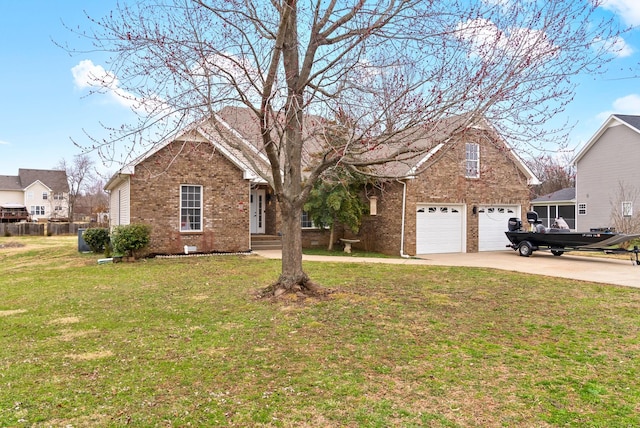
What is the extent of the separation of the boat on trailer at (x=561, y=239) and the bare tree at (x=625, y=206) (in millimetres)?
7231

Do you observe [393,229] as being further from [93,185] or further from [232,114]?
[93,185]

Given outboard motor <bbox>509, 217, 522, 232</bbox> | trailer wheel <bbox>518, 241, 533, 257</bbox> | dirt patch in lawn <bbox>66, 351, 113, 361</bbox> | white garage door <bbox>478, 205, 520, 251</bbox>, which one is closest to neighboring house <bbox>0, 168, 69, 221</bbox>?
white garage door <bbox>478, 205, 520, 251</bbox>

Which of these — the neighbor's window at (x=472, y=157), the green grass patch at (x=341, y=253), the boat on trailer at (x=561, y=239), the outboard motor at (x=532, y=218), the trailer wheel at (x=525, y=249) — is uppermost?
the neighbor's window at (x=472, y=157)

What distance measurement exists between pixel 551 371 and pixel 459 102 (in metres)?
3.64

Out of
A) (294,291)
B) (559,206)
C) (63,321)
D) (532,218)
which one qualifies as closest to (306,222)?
(532,218)

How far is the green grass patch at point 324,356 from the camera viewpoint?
342cm

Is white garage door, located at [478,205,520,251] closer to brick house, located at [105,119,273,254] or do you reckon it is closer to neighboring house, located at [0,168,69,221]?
brick house, located at [105,119,273,254]

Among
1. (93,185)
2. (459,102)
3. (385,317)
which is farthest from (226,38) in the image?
(93,185)

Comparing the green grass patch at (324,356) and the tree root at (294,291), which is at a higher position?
the tree root at (294,291)

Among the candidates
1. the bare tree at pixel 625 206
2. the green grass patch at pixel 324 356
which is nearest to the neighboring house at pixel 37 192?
the green grass patch at pixel 324 356

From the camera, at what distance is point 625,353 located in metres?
4.81

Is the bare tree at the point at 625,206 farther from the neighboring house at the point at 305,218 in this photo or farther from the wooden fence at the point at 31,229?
the wooden fence at the point at 31,229

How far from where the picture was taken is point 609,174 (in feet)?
77.7

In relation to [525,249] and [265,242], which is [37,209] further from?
[525,249]
